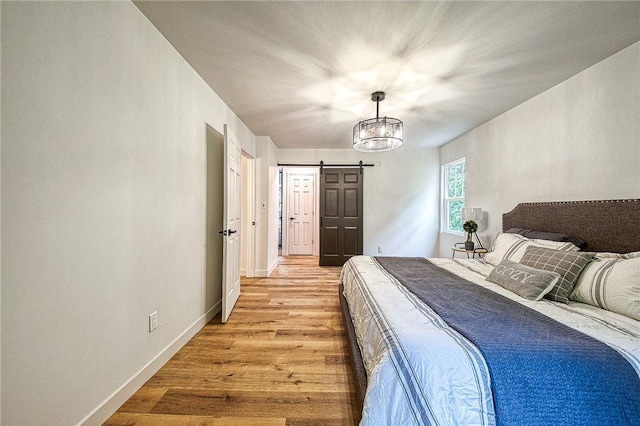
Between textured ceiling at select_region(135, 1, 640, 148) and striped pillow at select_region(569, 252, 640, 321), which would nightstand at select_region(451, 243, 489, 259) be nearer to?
striped pillow at select_region(569, 252, 640, 321)

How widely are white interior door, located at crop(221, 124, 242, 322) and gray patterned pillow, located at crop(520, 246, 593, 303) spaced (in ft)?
8.73

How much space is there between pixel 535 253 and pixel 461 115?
2.09 metres

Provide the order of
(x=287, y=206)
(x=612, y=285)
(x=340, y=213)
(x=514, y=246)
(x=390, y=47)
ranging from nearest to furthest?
(x=612, y=285) < (x=390, y=47) < (x=514, y=246) < (x=340, y=213) < (x=287, y=206)

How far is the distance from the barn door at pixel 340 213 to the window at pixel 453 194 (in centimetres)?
169

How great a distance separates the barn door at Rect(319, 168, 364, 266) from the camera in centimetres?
500

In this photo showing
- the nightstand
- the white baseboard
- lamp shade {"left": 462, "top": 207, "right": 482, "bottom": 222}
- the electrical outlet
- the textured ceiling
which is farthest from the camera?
lamp shade {"left": 462, "top": 207, "right": 482, "bottom": 222}

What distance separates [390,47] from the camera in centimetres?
186

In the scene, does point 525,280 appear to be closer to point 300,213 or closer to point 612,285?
point 612,285

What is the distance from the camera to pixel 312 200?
639 cm

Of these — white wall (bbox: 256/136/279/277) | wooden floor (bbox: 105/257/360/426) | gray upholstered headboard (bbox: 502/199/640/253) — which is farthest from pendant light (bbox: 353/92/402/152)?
white wall (bbox: 256/136/279/277)

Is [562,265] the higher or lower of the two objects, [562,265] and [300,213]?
the lower

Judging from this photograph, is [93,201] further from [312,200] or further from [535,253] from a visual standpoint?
[312,200]

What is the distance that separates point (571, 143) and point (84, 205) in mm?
3738

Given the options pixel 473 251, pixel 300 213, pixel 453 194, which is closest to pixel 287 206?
pixel 300 213
